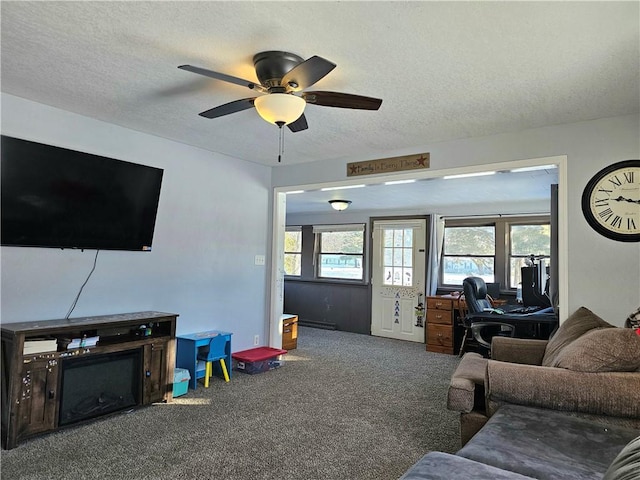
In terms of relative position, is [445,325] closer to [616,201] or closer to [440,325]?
[440,325]

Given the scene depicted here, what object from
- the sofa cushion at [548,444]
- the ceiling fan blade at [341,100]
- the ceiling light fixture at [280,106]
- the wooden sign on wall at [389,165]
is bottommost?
the sofa cushion at [548,444]

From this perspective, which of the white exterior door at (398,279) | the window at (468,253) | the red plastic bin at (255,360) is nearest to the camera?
the red plastic bin at (255,360)

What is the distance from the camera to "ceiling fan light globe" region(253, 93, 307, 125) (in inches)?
89.9

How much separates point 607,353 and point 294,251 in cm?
673

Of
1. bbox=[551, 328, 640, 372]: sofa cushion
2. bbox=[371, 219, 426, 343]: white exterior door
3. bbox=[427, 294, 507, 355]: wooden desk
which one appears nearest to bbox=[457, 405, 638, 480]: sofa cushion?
bbox=[551, 328, 640, 372]: sofa cushion

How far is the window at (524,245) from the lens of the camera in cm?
610

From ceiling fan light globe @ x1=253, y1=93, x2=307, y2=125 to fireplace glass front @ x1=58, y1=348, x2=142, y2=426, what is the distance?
2.21 meters

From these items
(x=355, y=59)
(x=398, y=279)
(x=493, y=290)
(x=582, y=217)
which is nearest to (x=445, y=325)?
(x=493, y=290)

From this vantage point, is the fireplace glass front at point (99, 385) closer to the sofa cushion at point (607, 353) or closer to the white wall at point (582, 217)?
the sofa cushion at point (607, 353)

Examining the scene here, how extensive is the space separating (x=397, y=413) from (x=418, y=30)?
9.14 feet

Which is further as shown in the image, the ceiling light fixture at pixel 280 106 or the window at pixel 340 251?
the window at pixel 340 251

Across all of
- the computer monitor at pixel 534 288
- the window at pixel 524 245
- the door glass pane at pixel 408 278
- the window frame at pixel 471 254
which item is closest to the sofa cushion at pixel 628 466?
the computer monitor at pixel 534 288

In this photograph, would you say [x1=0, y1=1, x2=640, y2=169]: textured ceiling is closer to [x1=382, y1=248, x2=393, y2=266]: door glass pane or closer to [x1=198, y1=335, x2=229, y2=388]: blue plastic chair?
[x1=198, y1=335, x2=229, y2=388]: blue plastic chair

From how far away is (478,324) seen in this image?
4.39 metres
